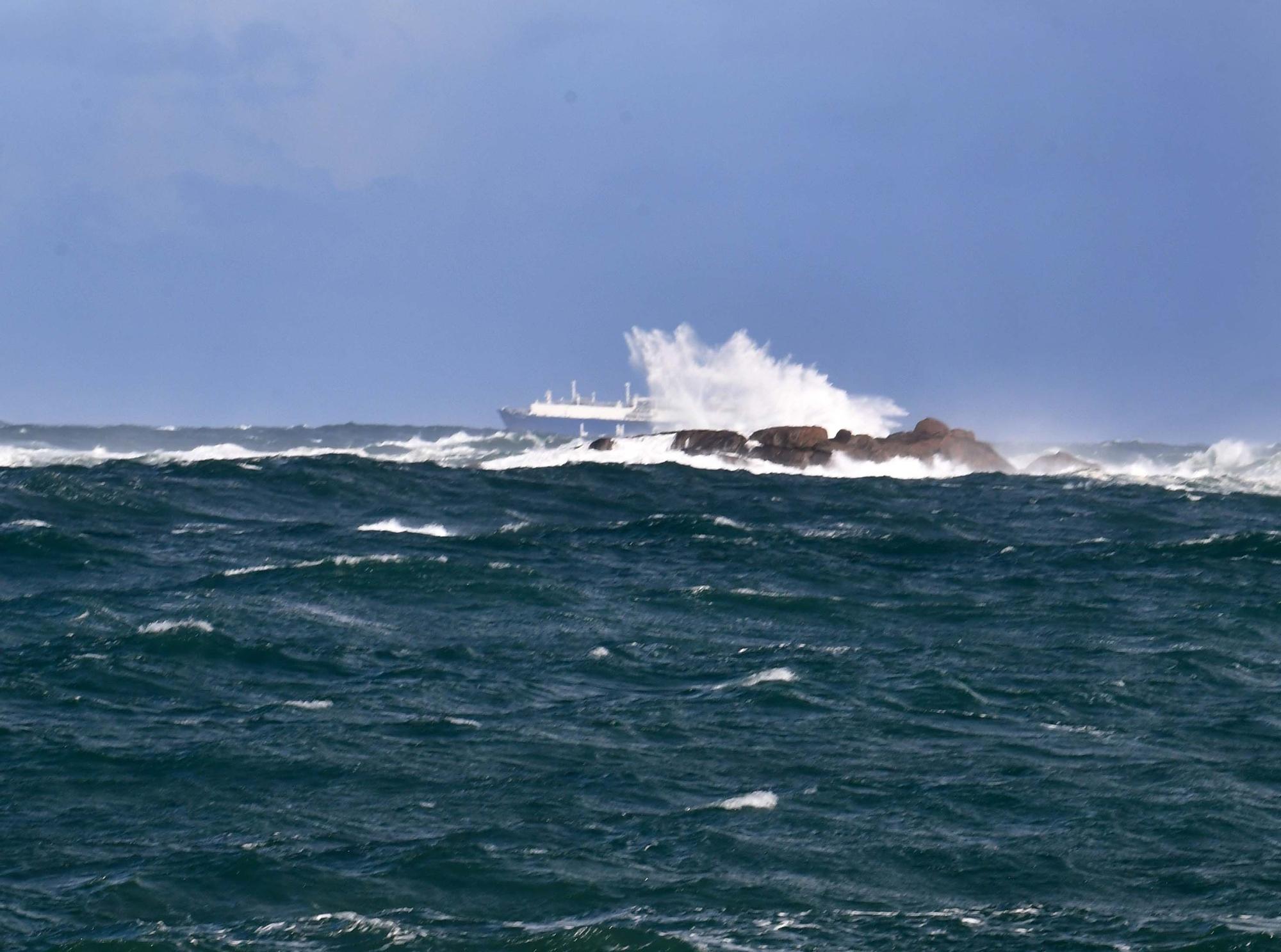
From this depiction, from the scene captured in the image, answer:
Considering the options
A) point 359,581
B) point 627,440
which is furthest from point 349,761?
A: point 627,440

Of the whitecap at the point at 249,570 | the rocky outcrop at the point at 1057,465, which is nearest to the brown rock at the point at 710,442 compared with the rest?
the rocky outcrop at the point at 1057,465

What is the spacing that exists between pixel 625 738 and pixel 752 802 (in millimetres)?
3645

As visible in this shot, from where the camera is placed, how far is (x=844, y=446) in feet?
285

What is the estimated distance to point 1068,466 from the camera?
3593 inches

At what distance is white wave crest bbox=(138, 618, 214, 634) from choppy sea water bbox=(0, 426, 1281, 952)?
0.13 metres

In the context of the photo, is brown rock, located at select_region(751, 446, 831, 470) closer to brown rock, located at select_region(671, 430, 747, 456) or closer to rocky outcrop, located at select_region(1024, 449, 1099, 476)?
brown rock, located at select_region(671, 430, 747, 456)

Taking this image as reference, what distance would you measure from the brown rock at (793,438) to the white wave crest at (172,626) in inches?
2280

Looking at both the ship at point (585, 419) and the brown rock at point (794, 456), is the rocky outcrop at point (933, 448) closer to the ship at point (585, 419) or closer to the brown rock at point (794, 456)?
the brown rock at point (794, 456)

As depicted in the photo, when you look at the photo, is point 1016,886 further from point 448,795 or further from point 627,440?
point 627,440

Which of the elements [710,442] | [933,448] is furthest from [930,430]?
[710,442]

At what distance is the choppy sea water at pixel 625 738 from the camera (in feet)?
56.7

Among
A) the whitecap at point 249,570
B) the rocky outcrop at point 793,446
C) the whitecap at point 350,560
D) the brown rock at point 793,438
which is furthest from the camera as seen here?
the brown rock at point 793,438

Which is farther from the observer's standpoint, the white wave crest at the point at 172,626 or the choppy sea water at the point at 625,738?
the white wave crest at the point at 172,626

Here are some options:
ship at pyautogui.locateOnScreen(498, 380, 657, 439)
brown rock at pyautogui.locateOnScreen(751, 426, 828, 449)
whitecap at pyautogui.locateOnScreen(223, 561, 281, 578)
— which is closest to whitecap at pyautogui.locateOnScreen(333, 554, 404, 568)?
whitecap at pyautogui.locateOnScreen(223, 561, 281, 578)
